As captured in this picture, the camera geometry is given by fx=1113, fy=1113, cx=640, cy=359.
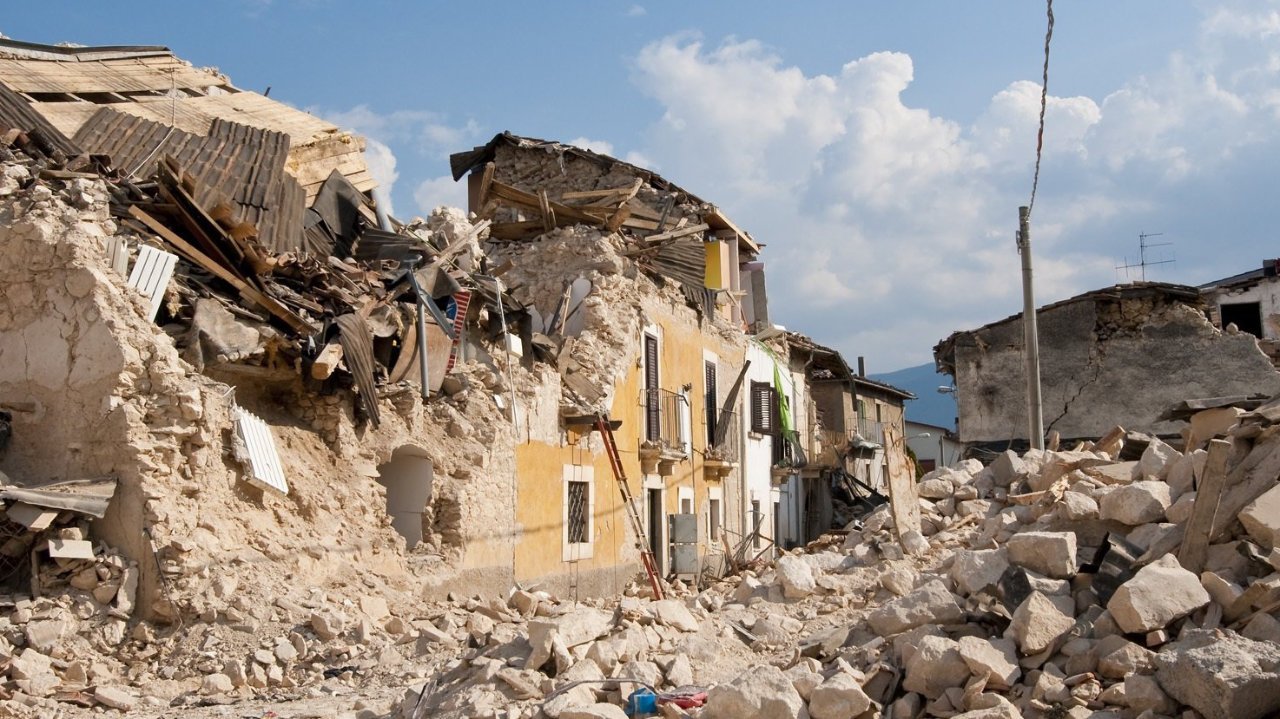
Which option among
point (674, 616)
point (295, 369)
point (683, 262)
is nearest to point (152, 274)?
point (295, 369)

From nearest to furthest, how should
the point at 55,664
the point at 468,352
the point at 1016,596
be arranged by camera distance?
1. the point at 1016,596
2. the point at 55,664
3. the point at 468,352

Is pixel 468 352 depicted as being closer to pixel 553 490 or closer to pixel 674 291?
pixel 553 490

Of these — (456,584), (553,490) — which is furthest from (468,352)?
(456,584)

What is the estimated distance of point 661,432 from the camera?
19469mm

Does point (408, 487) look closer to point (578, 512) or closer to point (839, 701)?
point (578, 512)

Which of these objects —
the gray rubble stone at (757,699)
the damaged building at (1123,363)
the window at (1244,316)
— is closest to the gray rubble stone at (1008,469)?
the gray rubble stone at (757,699)

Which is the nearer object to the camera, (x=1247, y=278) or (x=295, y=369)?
(x=295, y=369)

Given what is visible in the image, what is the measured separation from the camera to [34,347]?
10.3m

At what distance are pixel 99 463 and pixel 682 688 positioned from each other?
5.87 metres

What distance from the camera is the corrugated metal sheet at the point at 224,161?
1250 cm

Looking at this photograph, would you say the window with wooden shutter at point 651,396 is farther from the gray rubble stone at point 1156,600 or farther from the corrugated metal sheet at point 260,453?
the gray rubble stone at point 1156,600

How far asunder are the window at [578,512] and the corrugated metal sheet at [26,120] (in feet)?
25.0

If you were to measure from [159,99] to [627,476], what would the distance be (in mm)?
8896

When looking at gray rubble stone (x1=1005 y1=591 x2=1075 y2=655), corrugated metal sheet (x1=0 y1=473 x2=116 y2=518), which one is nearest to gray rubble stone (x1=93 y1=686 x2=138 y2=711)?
corrugated metal sheet (x1=0 y1=473 x2=116 y2=518)
